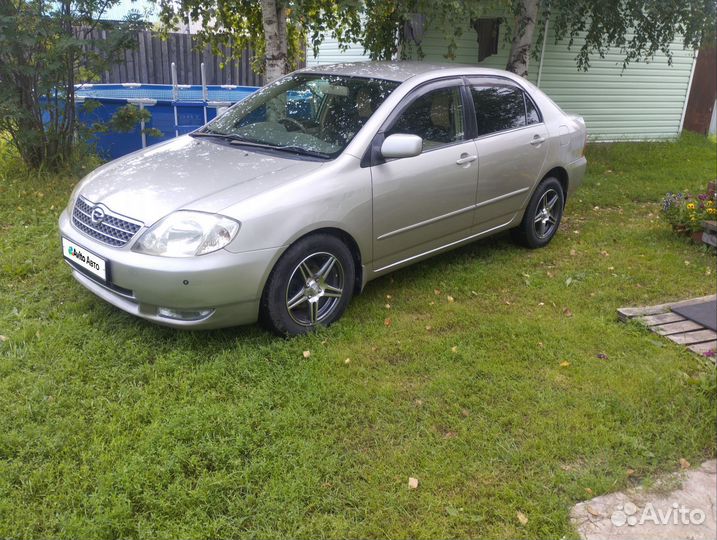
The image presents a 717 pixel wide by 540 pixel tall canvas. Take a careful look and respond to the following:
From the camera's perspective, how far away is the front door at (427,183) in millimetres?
4203

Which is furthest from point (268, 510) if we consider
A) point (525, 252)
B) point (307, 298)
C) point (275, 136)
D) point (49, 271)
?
point (525, 252)

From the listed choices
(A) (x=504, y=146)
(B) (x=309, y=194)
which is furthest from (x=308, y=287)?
(A) (x=504, y=146)

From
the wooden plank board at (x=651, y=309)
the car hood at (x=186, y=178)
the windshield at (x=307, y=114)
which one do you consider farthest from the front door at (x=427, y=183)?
the wooden plank board at (x=651, y=309)

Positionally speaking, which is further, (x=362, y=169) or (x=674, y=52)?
(x=674, y=52)

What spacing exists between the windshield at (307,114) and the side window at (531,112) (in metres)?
1.53

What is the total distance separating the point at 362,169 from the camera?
402 cm

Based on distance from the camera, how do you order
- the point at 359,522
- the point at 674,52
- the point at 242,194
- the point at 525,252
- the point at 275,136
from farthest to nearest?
the point at 674,52
the point at 525,252
the point at 275,136
the point at 242,194
the point at 359,522

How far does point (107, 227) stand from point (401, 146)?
1840 millimetres

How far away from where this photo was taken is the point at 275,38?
704 cm

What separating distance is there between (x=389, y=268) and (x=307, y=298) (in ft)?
2.51

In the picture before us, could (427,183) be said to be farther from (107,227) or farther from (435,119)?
(107,227)

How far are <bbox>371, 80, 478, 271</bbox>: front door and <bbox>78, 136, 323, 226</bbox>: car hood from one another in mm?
562

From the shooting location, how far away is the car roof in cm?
461

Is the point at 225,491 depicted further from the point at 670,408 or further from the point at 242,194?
the point at 670,408
